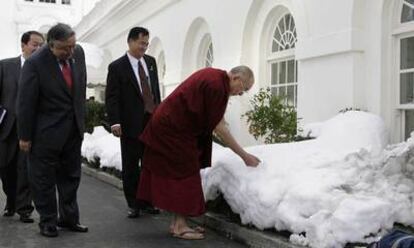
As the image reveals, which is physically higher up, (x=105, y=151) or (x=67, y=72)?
(x=67, y=72)

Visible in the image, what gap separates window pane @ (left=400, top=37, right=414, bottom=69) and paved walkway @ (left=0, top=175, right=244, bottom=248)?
3.36 m

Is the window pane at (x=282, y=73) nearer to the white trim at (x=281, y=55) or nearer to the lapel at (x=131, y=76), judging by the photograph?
the white trim at (x=281, y=55)

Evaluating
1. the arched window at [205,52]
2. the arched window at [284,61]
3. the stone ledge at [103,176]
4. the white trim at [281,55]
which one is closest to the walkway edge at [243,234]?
the stone ledge at [103,176]

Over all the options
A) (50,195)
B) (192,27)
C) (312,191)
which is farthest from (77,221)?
(192,27)

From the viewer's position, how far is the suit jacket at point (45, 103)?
18.9ft

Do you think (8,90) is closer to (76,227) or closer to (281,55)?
(76,227)

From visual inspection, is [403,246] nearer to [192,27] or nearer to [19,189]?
[19,189]

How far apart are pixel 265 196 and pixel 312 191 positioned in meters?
0.46

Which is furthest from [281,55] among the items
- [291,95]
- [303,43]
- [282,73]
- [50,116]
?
[50,116]

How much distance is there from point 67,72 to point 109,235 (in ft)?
5.21

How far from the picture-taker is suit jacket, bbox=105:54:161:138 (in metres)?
6.91

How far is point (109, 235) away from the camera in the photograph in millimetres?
5965

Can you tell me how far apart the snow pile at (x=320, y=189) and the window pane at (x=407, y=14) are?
1892 mm

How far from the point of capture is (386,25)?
791 centimetres
